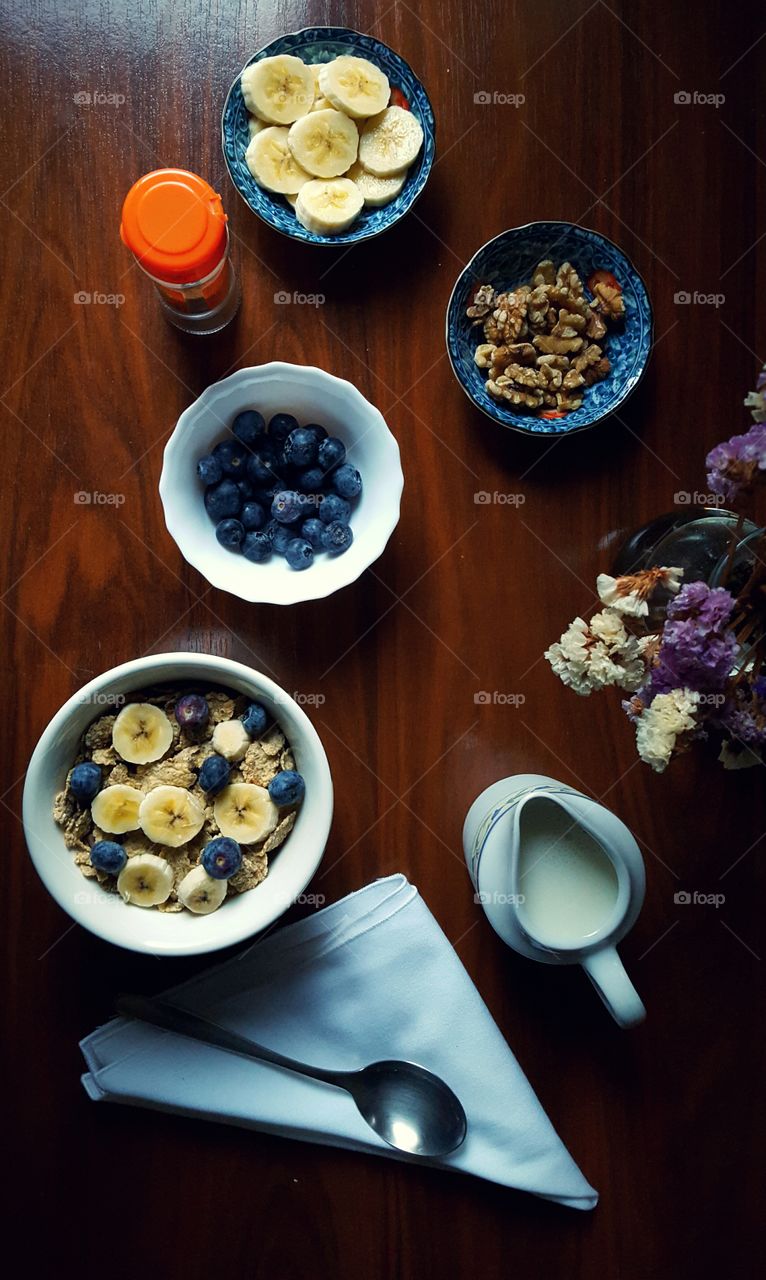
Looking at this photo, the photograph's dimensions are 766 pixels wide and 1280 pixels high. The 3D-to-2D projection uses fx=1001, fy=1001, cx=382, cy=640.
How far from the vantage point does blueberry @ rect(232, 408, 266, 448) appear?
1.01 m

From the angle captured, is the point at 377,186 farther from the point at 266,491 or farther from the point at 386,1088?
the point at 386,1088

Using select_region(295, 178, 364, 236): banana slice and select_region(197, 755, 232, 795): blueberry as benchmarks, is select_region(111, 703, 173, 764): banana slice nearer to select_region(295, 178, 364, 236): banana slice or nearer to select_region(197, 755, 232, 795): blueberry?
select_region(197, 755, 232, 795): blueberry

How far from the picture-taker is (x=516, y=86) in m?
1.07

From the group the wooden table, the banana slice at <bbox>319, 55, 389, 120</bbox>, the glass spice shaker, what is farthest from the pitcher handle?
the banana slice at <bbox>319, 55, 389, 120</bbox>

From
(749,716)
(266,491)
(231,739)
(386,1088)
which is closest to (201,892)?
(231,739)

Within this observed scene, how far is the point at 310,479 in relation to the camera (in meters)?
1.01

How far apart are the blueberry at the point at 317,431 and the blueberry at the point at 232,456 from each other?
7 cm

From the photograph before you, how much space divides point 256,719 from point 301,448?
274 mm

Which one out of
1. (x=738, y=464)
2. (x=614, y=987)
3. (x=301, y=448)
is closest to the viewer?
(x=738, y=464)

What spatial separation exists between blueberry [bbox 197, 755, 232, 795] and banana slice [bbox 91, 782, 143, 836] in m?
0.06

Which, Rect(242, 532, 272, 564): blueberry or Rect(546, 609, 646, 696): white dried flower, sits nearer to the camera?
Rect(546, 609, 646, 696): white dried flower

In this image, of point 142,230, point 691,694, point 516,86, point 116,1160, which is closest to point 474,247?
point 516,86

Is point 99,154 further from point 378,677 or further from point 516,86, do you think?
point 378,677

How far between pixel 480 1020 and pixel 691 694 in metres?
0.50
